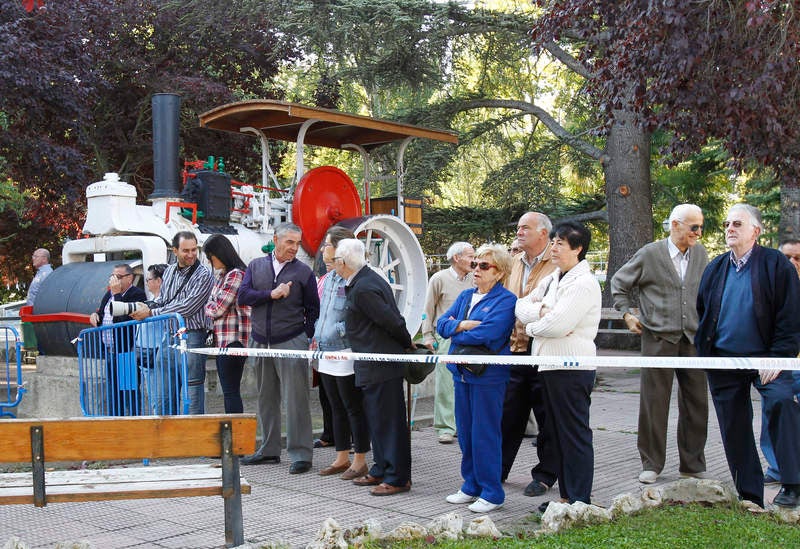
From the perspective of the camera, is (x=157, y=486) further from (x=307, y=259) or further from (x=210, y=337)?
(x=307, y=259)

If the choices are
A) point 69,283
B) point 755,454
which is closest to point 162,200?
point 69,283

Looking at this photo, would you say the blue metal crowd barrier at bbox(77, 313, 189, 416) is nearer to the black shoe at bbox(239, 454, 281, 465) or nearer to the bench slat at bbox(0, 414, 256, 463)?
the black shoe at bbox(239, 454, 281, 465)

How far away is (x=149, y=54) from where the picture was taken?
58.0ft

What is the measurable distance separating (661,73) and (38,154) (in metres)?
9.86

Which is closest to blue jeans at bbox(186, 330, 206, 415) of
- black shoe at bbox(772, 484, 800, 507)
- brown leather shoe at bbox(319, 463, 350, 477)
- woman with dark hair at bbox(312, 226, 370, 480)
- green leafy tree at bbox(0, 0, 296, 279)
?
woman with dark hair at bbox(312, 226, 370, 480)

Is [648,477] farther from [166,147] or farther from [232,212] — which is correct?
[166,147]

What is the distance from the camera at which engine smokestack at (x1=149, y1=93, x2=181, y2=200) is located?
10.3 m

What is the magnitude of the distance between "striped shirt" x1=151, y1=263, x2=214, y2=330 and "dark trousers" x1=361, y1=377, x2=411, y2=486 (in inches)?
72.2

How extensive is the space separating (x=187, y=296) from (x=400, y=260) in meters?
5.44

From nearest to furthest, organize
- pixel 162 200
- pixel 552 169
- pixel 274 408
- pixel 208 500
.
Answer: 1. pixel 208 500
2. pixel 274 408
3. pixel 162 200
4. pixel 552 169

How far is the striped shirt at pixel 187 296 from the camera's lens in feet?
23.4

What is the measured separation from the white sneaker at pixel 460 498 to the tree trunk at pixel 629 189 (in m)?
10.5

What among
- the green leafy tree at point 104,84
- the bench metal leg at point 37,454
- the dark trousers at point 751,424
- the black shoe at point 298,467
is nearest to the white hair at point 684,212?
the dark trousers at point 751,424

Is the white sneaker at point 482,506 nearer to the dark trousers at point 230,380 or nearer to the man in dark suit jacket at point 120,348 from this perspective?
the dark trousers at point 230,380
